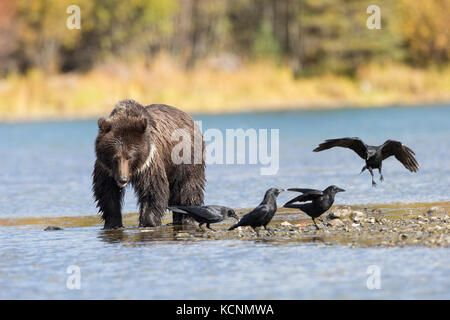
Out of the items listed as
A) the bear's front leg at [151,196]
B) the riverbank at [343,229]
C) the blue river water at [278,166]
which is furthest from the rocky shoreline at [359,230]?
the blue river water at [278,166]

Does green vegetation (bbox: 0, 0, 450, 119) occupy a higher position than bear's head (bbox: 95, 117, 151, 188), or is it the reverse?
green vegetation (bbox: 0, 0, 450, 119)

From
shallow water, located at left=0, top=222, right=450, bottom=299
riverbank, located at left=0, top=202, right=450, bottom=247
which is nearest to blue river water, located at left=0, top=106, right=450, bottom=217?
riverbank, located at left=0, top=202, right=450, bottom=247

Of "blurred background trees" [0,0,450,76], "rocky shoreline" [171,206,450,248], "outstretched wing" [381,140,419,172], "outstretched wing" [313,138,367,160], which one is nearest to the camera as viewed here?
"rocky shoreline" [171,206,450,248]

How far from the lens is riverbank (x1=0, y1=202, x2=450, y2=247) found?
353 inches

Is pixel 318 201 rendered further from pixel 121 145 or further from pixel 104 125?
pixel 104 125

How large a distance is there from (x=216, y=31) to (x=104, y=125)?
50.1m

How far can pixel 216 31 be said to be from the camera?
5916 centimetres

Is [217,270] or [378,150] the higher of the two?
[378,150]

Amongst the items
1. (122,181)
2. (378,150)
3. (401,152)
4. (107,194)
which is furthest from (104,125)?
(401,152)

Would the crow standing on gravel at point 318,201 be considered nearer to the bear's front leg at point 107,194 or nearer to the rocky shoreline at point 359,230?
the rocky shoreline at point 359,230

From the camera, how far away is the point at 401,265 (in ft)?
25.7

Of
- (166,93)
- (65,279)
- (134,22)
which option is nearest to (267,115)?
(166,93)

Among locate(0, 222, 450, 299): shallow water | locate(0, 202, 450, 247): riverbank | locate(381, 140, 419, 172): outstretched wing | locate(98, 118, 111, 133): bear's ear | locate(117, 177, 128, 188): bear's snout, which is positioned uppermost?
locate(98, 118, 111, 133): bear's ear

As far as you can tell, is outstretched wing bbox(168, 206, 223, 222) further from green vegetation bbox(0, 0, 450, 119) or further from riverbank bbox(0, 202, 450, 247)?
green vegetation bbox(0, 0, 450, 119)
